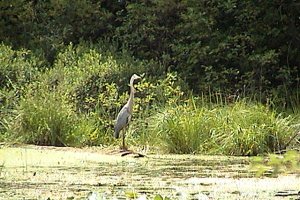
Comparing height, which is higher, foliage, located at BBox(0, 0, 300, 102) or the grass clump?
foliage, located at BBox(0, 0, 300, 102)

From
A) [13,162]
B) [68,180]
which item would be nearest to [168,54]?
[13,162]

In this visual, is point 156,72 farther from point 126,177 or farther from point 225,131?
point 126,177

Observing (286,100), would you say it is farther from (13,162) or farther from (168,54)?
(13,162)

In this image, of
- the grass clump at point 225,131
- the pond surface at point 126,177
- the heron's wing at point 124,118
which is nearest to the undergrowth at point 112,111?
the grass clump at point 225,131

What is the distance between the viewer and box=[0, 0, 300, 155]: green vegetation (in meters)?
7.17

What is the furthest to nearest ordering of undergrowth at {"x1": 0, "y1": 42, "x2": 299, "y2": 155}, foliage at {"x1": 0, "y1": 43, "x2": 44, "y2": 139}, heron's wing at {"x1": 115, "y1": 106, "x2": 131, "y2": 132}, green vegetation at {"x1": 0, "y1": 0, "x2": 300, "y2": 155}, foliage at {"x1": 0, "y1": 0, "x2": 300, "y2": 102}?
foliage at {"x1": 0, "y1": 0, "x2": 300, "y2": 102} < foliage at {"x1": 0, "y1": 43, "x2": 44, "y2": 139} < green vegetation at {"x1": 0, "y1": 0, "x2": 300, "y2": 155} < undergrowth at {"x1": 0, "y1": 42, "x2": 299, "y2": 155} < heron's wing at {"x1": 115, "y1": 106, "x2": 131, "y2": 132}

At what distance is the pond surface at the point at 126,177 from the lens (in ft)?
11.9

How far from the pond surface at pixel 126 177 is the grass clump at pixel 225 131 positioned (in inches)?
31.1

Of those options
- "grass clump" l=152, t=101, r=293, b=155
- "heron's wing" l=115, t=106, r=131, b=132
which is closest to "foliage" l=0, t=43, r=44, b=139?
"heron's wing" l=115, t=106, r=131, b=132

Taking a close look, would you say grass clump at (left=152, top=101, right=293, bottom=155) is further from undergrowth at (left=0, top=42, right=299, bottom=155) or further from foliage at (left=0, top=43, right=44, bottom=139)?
foliage at (left=0, top=43, right=44, bottom=139)

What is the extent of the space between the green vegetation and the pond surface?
3.83 ft

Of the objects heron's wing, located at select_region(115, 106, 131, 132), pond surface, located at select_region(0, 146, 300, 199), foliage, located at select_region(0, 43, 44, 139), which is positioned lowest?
pond surface, located at select_region(0, 146, 300, 199)

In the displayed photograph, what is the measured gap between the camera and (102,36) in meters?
11.0

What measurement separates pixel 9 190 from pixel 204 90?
6198 millimetres
